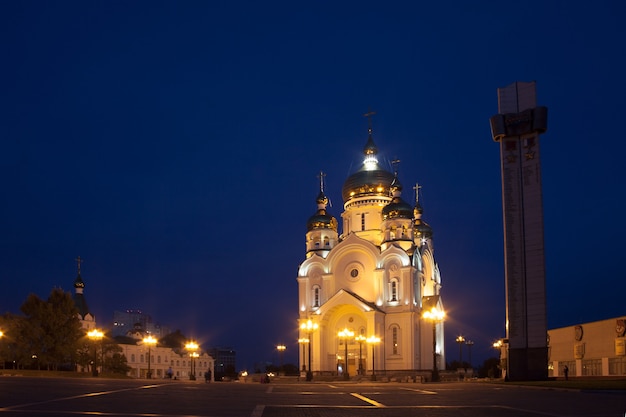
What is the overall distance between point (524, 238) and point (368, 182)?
116 feet

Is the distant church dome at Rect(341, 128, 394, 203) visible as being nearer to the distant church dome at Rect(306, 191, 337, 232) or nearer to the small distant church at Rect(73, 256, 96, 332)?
the distant church dome at Rect(306, 191, 337, 232)

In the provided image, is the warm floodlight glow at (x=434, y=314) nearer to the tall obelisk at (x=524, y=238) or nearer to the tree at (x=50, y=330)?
the tall obelisk at (x=524, y=238)

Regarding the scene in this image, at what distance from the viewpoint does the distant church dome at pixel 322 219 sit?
72.1m

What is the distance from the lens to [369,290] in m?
66.4

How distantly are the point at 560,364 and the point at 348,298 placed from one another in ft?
64.8

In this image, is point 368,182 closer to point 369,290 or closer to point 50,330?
point 369,290

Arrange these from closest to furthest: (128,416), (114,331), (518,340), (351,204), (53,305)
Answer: (128,416) → (518,340) → (53,305) → (351,204) → (114,331)

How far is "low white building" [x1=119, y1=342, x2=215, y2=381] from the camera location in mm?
91188

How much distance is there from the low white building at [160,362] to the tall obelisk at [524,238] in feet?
181

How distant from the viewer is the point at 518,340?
38.8 m

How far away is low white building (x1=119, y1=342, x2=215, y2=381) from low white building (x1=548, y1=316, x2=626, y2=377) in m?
45.6

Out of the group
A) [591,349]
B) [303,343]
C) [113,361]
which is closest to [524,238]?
[591,349]

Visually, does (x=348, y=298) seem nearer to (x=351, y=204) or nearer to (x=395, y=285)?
(x=395, y=285)

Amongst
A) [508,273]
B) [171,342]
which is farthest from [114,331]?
[508,273]
